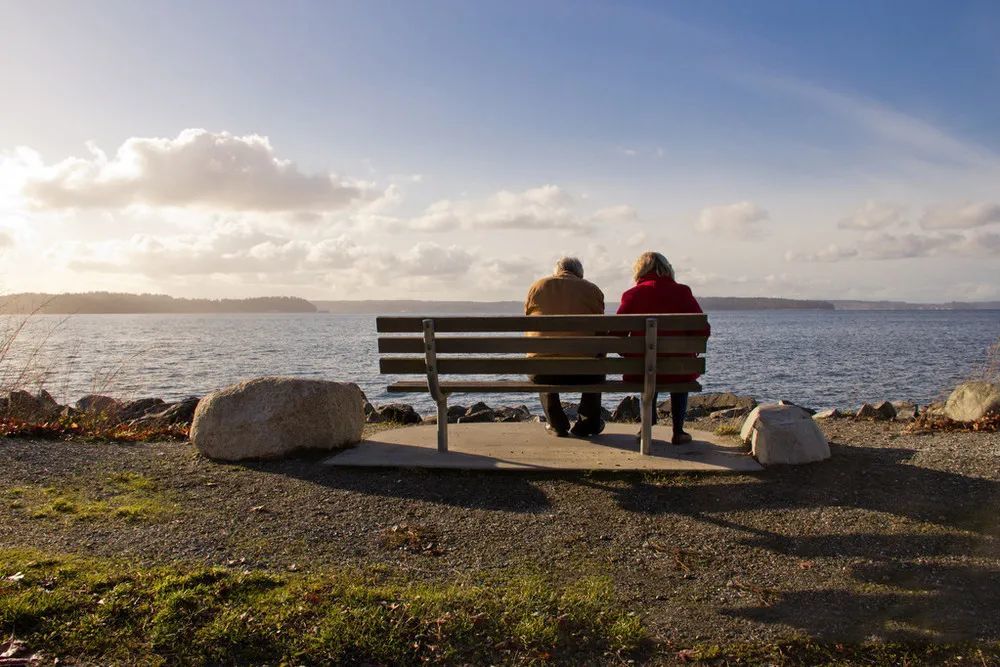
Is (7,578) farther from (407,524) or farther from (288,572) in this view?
(407,524)

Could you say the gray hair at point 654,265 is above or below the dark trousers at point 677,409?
above

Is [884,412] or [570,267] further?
[884,412]

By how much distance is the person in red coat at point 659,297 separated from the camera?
7355mm

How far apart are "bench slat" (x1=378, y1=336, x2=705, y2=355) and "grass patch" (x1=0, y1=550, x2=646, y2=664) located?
2.77 meters

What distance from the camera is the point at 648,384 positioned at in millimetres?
6758

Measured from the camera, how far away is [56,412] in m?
11.0

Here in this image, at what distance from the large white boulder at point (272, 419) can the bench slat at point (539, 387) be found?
716mm

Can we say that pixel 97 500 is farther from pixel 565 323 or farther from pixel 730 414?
pixel 730 414

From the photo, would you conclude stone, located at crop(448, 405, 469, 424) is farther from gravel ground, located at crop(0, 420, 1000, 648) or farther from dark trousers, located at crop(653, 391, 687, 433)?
gravel ground, located at crop(0, 420, 1000, 648)

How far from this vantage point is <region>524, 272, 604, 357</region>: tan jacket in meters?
7.52

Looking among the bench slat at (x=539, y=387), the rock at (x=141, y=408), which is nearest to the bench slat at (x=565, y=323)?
the bench slat at (x=539, y=387)

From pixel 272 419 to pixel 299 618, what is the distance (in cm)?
369

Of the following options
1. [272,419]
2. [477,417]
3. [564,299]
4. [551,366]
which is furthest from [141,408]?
[551,366]

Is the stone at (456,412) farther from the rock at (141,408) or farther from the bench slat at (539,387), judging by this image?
the bench slat at (539,387)
